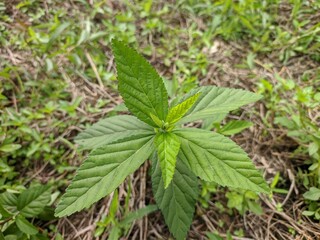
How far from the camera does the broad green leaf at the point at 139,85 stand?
1340 mm

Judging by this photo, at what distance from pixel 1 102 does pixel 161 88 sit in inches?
63.5

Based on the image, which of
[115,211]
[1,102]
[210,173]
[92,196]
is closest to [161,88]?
[210,173]

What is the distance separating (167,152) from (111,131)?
21.5 inches

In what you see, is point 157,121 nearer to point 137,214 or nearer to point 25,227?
point 137,214

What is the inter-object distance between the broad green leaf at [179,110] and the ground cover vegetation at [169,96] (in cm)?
31

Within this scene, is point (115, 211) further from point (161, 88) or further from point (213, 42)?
point (213, 42)

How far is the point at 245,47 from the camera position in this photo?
2.88m

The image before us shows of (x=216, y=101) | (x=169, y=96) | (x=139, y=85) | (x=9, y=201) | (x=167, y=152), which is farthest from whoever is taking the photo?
(x=169, y=96)

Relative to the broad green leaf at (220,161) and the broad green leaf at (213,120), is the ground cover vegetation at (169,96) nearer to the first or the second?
the broad green leaf at (213,120)

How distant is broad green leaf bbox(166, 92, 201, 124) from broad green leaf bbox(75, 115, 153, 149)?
0.20 meters

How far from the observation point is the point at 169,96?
2.19 meters

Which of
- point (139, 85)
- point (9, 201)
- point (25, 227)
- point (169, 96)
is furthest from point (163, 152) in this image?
point (9, 201)

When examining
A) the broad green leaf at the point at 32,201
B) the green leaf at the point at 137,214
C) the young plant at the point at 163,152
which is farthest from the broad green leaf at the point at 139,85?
the broad green leaf at the point at 32,201

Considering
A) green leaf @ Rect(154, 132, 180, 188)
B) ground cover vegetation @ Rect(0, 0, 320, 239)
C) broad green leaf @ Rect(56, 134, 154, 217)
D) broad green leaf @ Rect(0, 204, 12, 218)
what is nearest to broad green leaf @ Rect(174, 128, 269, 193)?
green leaf @ Rect(154, 132, 180, 188)
